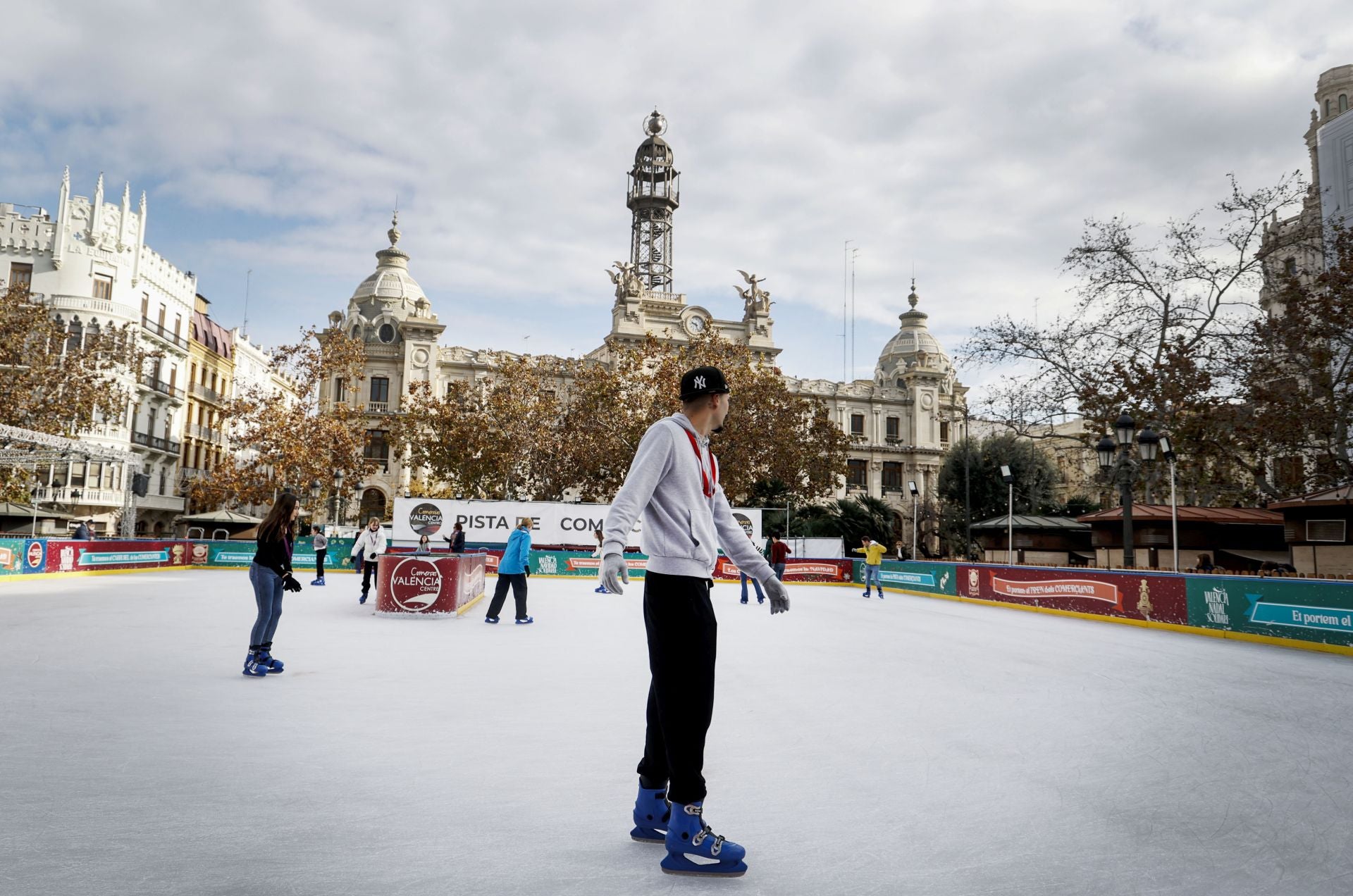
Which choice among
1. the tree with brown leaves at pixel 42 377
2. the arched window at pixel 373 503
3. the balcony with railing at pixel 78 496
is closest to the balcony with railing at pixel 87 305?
the tree with brown leaves at pixel 42 377

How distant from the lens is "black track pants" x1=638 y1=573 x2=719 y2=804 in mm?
3195

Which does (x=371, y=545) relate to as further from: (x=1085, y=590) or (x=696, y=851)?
(x=696, y=851)

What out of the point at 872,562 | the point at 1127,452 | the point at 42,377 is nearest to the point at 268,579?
the point at 1127,452

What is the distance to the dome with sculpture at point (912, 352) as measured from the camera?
215 ft

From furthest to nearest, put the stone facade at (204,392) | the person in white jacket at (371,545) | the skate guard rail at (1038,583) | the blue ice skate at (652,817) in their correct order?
1. the stone facade at (204,392)
2. the person in white jacket at (371,545)
3. the skate guard rail at (1038,583)
4. the blue ice skate at (652,817)

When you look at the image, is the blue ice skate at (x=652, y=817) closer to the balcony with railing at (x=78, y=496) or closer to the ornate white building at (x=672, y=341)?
the balcony with railing at (x=78, y=496)

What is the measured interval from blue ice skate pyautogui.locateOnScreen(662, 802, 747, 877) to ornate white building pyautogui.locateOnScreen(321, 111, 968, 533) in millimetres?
46226

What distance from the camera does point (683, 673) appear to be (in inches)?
126

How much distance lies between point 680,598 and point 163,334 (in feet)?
160

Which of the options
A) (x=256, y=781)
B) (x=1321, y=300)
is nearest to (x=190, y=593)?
(x=256, y=781)

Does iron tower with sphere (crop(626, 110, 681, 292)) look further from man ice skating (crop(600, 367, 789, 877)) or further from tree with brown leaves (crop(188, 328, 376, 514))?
man ice skating (crop(600, 367, 789, 877))

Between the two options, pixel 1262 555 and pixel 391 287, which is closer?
pixel 1262 555

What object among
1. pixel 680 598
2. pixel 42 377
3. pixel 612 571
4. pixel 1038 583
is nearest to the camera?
pixel 680 598

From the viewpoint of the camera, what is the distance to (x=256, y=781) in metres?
4.30
